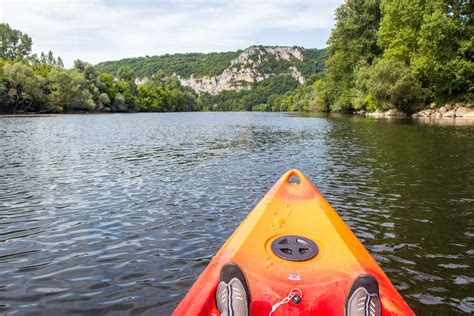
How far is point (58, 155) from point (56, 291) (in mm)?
15311

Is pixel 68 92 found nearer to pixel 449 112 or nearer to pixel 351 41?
pixel 351 41

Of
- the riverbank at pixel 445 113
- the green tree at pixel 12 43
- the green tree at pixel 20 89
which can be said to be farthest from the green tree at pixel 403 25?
the green tree at pixel 12 43

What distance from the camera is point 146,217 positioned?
9.12 metres

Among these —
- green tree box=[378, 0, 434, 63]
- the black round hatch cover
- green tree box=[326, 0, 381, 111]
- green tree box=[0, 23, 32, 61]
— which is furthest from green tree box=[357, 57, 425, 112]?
green tree box=[0, 23, 32, 61]

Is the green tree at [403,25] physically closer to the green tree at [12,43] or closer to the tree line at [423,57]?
the tree line at [423,57]

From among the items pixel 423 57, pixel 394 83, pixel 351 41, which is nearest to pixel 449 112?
pixel 394 83

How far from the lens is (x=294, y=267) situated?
4289 millimetres

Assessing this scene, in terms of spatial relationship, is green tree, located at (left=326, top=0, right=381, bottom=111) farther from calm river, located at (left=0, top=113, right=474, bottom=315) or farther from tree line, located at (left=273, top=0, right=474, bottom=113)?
calm river, located at (left=0, top=113, right=474, bottom=315)

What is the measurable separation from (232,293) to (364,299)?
1.28 meters

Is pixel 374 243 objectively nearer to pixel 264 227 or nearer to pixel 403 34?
pixel 264 227

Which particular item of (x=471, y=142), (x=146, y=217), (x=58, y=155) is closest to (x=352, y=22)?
(x=471, y=142)

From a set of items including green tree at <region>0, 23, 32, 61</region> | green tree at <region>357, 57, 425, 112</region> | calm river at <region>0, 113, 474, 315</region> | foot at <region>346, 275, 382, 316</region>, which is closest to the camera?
foot at <region>346, 275, 382, 316</region>

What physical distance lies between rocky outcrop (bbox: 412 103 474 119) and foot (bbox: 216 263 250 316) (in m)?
59.0

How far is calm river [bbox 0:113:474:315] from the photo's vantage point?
18.1ft
